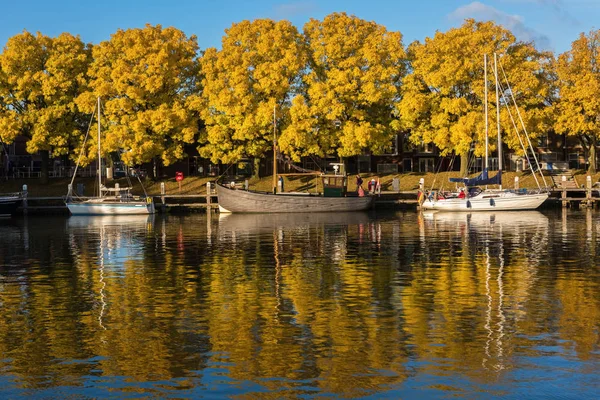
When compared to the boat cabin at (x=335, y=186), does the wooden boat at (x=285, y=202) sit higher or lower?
lower

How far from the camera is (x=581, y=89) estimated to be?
276ft

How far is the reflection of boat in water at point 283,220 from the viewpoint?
56625mm

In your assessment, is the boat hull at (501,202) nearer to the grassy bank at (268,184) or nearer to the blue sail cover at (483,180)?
the blue sail cover at (483,180)

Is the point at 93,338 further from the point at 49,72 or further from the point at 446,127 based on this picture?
→ the point at 49,72

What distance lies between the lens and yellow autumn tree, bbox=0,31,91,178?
8644cm

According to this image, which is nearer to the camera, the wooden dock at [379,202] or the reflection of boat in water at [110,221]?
the reflection of boat in water at [110,221]

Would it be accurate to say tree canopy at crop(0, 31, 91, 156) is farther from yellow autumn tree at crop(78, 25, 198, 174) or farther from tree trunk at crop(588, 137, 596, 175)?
tree trunk at crop(588, 137, 596, 175)

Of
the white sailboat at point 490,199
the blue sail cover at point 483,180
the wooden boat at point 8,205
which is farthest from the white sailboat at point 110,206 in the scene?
the blue sail cover at point 483,180

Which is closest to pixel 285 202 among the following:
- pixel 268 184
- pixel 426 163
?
pixel 268 184

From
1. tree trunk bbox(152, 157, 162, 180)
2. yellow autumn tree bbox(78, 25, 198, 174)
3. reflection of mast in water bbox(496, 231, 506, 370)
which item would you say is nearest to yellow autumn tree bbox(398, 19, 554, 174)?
yellow autumn tree bbox(78, 25, 198, 174)

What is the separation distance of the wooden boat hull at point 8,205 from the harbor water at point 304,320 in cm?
3456

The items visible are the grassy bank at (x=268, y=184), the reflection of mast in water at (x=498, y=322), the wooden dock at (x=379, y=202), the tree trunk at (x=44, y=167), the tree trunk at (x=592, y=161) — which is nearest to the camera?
the reflection of mast in water at (x=498, y=322)

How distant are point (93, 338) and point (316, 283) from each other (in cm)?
980

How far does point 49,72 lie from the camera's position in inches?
3479
